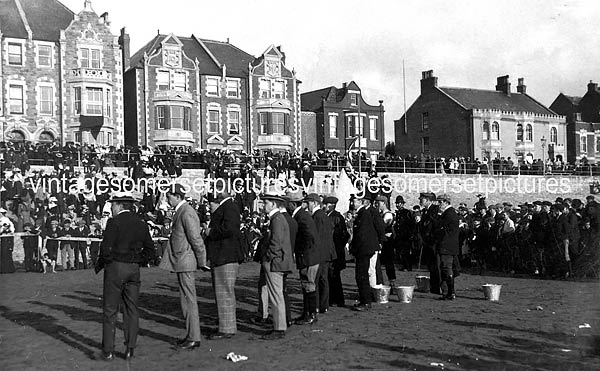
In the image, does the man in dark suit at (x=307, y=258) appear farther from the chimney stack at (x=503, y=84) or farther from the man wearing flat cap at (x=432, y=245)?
the chimney stack at (x=503, y=84)

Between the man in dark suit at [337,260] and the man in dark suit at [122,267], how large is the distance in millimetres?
4359

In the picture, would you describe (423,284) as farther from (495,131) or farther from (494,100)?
(494,100)

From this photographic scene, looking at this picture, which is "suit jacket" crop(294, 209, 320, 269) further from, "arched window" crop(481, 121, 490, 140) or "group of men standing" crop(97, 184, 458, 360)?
"arched window" crop(481, 121, 490, 140)

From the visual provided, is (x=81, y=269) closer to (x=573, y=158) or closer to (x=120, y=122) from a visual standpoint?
(x=120, y=122)

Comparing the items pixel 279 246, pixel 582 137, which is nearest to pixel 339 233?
pixel 279 246

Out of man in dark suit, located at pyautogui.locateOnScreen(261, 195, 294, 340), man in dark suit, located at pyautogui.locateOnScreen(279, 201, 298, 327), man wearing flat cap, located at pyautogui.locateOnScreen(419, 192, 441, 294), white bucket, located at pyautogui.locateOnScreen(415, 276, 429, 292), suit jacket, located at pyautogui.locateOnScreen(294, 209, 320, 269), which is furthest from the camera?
white bucket, located at pyautogui.locateOnScreen(415, 276, 429, 292)

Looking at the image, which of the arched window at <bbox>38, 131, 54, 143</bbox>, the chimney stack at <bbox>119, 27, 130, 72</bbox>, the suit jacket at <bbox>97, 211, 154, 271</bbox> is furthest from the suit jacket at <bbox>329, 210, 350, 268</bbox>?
the chimney stack at <bbox>119, 27, 130, 72</bbox>

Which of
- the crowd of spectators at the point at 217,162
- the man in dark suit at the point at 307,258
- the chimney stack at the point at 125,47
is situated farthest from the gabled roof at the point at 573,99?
the man in dark suit at the point at 307,258

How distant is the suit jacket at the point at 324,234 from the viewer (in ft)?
35.0

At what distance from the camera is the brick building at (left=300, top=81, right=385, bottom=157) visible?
183ft

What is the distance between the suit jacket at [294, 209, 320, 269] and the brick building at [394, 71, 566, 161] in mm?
50246

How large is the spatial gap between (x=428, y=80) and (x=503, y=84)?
829cm

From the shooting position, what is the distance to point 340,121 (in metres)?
56.4

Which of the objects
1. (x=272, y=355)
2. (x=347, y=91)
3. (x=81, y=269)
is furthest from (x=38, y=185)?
(x=347, y=91)
